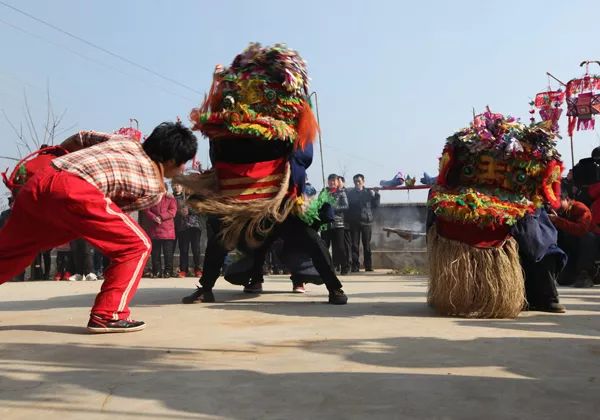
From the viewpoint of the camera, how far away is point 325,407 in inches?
87.8

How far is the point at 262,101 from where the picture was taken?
5.17 metres

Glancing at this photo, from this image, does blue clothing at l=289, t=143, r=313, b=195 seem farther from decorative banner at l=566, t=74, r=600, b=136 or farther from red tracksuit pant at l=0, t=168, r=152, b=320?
decorative banner at l=566, t=74, r=600, b=136

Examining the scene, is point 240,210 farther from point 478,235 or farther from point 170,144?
point 478,235

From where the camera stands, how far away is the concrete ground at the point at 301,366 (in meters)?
2.23

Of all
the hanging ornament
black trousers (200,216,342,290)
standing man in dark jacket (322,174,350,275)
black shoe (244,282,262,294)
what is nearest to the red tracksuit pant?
black trousers (200,216,342,290)

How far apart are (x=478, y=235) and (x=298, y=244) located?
1.55m

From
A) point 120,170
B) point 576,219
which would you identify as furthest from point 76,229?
point 576,219

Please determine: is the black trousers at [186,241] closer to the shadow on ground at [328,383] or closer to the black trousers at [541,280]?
the black trousers at [541,280]

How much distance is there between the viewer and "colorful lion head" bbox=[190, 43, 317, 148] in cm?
504

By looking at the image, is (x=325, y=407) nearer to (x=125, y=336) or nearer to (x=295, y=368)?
(x=295, y=368)

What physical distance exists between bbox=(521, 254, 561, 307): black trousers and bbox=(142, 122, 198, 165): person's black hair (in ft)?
8.21

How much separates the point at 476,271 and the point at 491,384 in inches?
77.8

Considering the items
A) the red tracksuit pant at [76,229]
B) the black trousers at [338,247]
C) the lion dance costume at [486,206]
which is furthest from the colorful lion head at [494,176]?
the black trousers at [338,247]

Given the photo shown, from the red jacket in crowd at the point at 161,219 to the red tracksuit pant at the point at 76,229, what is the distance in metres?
6.31
